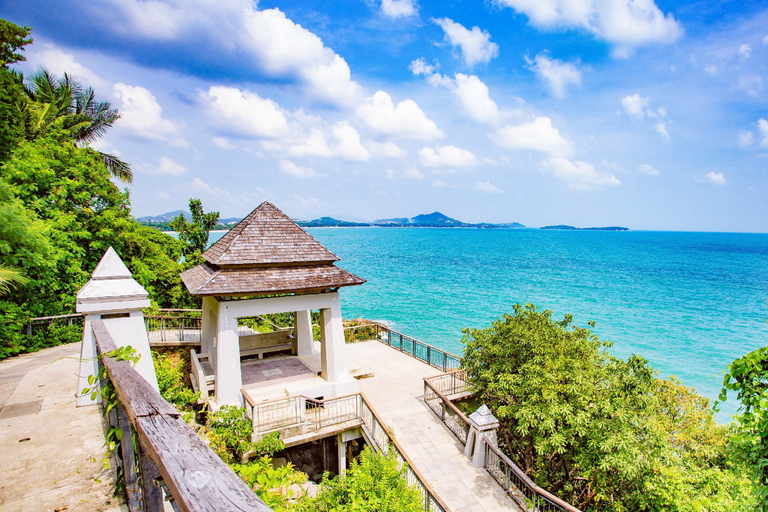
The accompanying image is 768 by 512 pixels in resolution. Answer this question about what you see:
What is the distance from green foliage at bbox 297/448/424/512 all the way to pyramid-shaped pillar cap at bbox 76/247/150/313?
4.32 meters

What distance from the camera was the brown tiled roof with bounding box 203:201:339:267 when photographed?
12219 mm

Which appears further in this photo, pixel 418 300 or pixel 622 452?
pixel 418 300

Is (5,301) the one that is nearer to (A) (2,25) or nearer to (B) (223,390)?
(B) (223,390)

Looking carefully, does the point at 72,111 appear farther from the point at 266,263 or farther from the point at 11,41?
the point at 266,263

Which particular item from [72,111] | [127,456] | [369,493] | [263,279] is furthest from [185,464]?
[72,111]

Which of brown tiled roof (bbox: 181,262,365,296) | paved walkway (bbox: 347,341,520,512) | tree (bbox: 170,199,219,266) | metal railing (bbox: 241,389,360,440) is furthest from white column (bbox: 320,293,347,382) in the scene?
tree (bbox: 170,199,219,266)

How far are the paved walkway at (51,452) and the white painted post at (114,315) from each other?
606 mm

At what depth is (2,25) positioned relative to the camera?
1516 centimetres

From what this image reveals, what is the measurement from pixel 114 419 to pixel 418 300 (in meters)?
49.3

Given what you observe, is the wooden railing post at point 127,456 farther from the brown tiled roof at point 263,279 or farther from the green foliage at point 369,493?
the brown tiled roof at point 263,279

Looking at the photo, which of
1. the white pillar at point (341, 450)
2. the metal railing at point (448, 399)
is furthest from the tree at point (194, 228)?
the metal railing at point (448, 399)

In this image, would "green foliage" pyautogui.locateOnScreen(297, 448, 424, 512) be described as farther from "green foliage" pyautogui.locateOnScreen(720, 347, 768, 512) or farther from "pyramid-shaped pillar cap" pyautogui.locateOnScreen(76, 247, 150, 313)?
"green foliage" pyautogui.locateOnScreen(720, 347, 768, 512)

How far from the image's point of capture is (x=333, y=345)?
1278cm

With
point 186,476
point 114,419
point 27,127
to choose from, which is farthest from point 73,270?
point 186,476
